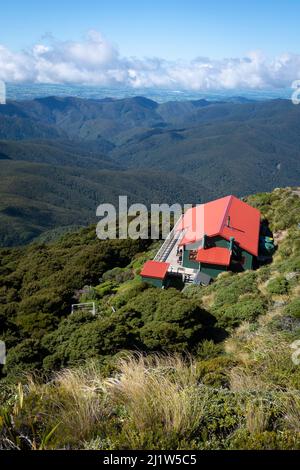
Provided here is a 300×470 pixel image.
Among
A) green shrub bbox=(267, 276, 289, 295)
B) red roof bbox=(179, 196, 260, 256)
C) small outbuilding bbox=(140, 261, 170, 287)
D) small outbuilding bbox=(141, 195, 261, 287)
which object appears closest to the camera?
green shrub bbox=(267, 276, 289, 295)

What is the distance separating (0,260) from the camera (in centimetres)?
4675

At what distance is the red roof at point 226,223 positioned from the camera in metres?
28.9

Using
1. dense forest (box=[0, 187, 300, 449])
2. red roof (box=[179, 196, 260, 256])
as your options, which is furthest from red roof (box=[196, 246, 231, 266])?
dense forest (box=[0, 187, 300, 449])

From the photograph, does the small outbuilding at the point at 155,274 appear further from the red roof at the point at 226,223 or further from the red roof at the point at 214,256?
the red roof at the point at 226,223

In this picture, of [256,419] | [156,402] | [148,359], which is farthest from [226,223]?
[156,402]

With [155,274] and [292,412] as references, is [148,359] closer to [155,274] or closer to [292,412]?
[292,412]

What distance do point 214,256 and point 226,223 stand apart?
12.2 ft

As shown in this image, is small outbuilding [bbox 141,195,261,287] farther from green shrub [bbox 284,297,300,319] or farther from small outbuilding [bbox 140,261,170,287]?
green shrub [bbox 284,297,300,319]

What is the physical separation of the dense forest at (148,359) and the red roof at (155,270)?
1496 mm

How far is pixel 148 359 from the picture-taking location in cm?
809

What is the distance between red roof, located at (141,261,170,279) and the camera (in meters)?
26.8

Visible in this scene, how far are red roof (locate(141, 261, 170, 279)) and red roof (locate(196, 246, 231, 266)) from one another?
2486 mm

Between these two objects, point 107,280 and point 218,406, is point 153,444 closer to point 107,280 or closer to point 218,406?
point 218,406
